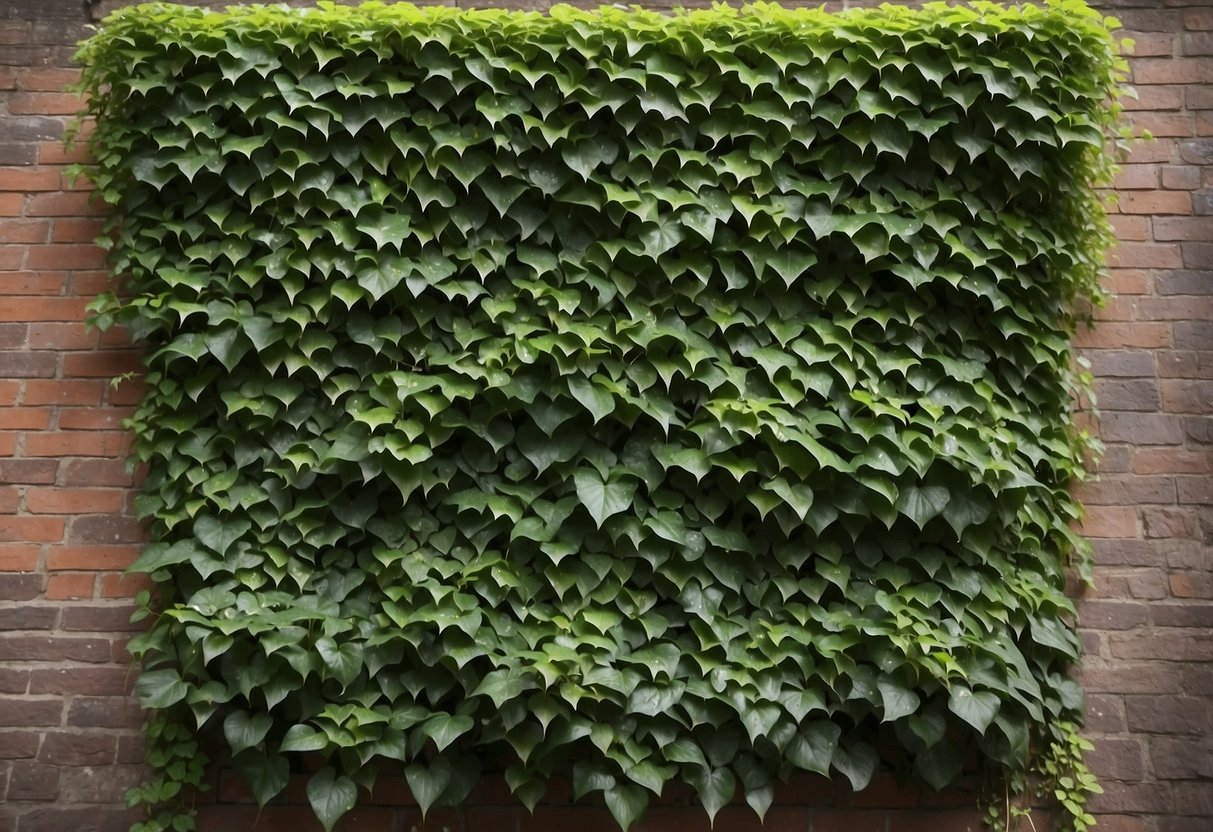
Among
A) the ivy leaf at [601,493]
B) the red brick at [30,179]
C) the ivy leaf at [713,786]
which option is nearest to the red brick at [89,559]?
the red brick at [30,179]

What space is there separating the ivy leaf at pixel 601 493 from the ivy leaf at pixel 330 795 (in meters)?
0.91

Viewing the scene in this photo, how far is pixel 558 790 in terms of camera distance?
9.08 feet

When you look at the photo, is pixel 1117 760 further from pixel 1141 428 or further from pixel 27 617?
pixel 27 617

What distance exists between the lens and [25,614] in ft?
9.48

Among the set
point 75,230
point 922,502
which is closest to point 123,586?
point 75,230

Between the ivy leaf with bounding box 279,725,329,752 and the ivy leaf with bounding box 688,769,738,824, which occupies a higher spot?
Answer: the ivy leaf with bounding box 279,725,329,752

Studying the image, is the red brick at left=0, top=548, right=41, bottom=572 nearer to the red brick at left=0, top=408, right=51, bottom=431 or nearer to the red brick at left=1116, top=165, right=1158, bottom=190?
the red brick at left=0, top=408, right=51, bottom=431

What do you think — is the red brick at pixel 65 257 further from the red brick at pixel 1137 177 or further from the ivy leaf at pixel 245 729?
the red brick at pixel 1137 177

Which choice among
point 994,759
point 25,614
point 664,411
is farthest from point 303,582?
point 994,759

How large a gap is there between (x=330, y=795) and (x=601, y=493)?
3.30 feet

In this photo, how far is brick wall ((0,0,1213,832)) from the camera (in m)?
2.78

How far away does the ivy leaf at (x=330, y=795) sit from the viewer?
2.62m

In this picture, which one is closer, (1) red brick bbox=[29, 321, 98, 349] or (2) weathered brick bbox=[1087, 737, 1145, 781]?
(2) weathered brick bbox=[1087, 737, 1145, 781]

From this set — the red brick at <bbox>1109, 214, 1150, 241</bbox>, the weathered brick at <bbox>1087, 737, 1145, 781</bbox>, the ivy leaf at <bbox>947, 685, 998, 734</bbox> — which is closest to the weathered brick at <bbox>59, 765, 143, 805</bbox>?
the ivy leaf at <bbox>947, 685, 998, 734</bbox>
